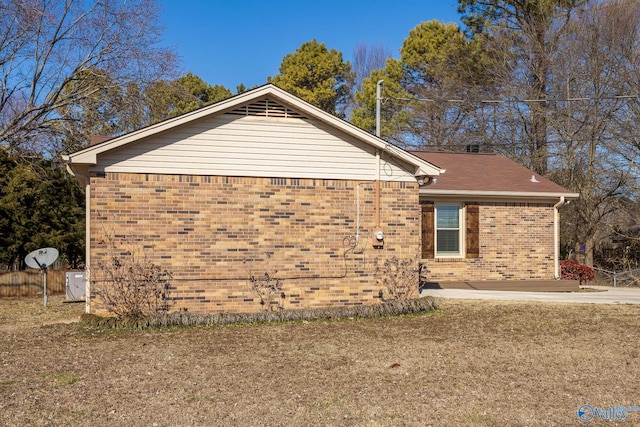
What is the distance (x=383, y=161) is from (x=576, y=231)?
1587 cm

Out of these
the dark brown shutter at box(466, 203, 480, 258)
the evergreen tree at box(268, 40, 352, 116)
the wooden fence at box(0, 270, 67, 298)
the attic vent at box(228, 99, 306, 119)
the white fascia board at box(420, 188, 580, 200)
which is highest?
the evergreen tree at box(268, 40, 352, 116)

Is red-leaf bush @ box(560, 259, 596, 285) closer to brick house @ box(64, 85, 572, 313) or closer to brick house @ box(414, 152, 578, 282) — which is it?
brick house @ box(414, 152, 578, 282)

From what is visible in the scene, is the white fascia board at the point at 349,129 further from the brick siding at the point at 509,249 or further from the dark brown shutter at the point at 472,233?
the brick siding at the point at 509,249

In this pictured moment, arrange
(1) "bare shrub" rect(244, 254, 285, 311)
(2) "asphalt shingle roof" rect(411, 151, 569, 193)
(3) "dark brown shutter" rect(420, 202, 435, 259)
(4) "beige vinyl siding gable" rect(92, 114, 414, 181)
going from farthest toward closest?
(2) "asphalt shingle roof" rect(411, 151, 569, 193) < (3) "dark brown shutter" rect(420, 202, 435, 259) < (1) "bare shrub" rect(244, 254, 285, 311) < (4) "beige vinyl siding gable" rect(92, 114, 414, 181)

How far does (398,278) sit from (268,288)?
268cm

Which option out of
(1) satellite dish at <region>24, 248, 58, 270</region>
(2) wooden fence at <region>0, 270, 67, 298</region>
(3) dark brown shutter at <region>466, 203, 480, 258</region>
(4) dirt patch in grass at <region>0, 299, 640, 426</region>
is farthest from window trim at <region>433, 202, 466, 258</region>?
(2) wooden fence at <region>0, 270, 67, 298</region>

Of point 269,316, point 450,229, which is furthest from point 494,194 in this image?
point 269,316

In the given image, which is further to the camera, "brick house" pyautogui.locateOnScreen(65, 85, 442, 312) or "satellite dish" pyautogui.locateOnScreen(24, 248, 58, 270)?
"satellite dish" pyautogui.locateOnScreen(24, 248, 58, 270)

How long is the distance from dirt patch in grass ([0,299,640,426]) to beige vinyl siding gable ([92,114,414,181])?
289cm

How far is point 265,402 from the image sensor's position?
5547 millimetres

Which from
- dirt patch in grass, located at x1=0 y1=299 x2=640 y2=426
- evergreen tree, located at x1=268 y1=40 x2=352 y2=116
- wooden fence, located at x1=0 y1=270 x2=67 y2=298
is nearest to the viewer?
dirt patch in grass, located at x1=0 y1=299 x2=640 y2=426

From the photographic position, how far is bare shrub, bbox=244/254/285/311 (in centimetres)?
1029

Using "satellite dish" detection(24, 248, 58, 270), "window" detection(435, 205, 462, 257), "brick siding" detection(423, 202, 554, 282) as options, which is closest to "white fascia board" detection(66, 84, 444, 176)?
"window" detection(435, 205, 462, 257)

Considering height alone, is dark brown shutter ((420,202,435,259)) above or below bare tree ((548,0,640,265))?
below
